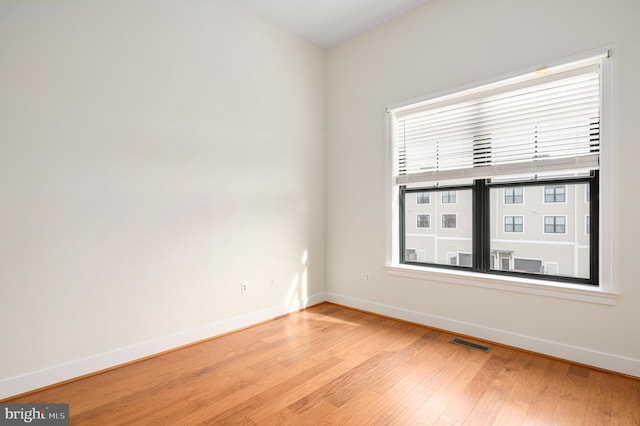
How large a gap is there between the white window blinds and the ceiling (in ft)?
3.54

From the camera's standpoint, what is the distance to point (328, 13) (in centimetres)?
361

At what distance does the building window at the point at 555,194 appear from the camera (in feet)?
9.14

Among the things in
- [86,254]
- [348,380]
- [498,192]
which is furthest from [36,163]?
[498,192]

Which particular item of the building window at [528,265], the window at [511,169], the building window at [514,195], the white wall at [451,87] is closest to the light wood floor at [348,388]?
the white wall at [451,87]

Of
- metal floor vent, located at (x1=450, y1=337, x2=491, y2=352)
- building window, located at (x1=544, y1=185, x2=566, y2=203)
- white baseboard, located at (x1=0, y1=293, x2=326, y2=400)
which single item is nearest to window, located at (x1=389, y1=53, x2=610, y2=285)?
building window, located at (x1=544, y1=185, x2=566, y2=203)

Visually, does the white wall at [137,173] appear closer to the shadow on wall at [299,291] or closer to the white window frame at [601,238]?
the shadow on wall at [299,291]

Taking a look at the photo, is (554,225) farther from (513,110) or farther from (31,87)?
(31,87)

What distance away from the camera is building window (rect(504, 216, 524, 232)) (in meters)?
2.99

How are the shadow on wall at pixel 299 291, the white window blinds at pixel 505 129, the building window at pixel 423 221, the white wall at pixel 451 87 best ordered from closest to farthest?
1. the white wall at pixel 451 87
2. the white window blinds at pixel 505 129
3. the building window at pixel 423 221
4. the shadow on wall at pixel 299 291

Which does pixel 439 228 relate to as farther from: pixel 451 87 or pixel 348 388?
pixel 348 388

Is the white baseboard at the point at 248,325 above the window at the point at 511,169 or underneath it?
underneath

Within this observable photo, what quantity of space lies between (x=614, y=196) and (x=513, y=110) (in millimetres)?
1071

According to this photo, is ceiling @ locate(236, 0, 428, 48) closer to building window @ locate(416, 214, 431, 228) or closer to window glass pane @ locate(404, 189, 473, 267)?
window glass pane @ locate(404, 189, 473, 267)

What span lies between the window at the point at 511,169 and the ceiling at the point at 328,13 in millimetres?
1068
